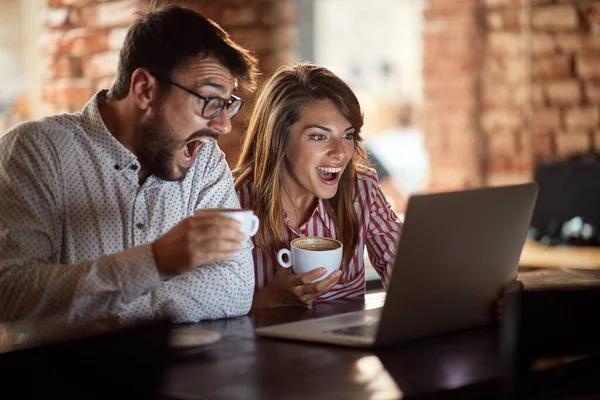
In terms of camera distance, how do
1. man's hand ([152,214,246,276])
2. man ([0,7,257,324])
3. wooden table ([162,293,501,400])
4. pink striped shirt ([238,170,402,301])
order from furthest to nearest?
pink striped shirt ([238,170,402,301]) → man ([0,7,257,324]) → man's hand ([152,214,246,276]) → wooden table ([162,293,501,400])

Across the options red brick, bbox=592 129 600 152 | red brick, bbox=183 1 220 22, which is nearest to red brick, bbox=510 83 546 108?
red brick, bbox=592 129 600 152

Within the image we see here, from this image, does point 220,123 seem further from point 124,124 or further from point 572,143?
point 572,143

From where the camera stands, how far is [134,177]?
2086mm

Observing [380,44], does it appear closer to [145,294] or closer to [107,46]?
[107,46]

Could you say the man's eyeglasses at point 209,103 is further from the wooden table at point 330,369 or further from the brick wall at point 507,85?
the brick wall at point 507,85

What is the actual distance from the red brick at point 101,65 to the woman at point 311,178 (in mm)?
766

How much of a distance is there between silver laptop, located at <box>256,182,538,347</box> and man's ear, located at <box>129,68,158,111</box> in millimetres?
592

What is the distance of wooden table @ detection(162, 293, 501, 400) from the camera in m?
1.37

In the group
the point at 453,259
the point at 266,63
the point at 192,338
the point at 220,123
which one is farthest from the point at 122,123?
the point at 266,63

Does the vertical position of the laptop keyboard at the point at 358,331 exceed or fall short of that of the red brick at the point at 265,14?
it falls short

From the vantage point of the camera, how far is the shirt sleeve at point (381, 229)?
2531mm

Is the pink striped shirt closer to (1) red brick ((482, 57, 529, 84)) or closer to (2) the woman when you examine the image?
(2) the woman

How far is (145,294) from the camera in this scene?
1.95 m

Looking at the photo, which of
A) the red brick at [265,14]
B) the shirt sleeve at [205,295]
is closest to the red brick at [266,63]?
the red brick at [265,14]
